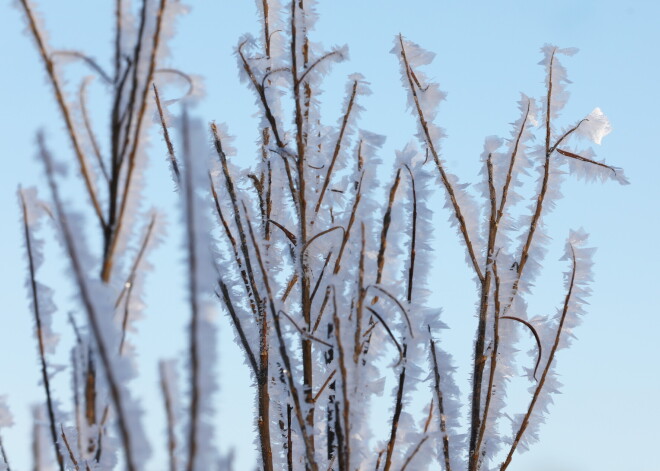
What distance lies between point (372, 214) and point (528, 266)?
0.42 m

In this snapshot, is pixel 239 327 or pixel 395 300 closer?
pixel 395 300

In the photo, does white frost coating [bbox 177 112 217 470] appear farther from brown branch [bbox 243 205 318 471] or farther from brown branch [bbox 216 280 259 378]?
brown branch [bbox 216 280 259 378]

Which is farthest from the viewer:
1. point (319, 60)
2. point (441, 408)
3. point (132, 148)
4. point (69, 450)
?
point (319, 60)

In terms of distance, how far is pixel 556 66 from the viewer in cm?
191

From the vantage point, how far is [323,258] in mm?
1760

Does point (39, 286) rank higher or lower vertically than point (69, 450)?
higher

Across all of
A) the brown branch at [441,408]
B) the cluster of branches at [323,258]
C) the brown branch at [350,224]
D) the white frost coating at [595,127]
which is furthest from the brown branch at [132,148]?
the white frost coating at [595,127]

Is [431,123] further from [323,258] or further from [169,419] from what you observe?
[169,419]

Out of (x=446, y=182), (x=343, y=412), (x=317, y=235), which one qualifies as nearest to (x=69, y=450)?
(x=343, y=412)

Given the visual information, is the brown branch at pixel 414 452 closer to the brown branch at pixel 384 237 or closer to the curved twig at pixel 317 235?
the brown branch at pixel 384 237

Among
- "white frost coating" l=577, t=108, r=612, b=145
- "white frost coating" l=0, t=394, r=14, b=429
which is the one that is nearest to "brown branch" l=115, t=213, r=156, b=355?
"white frost coating" l=0, t=394, r=14, b=429

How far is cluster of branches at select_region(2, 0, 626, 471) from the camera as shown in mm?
1181

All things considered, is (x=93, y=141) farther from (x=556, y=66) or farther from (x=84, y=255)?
Result: (x=556, y=66)

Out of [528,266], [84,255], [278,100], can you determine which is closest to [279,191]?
[278,100]
